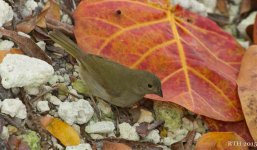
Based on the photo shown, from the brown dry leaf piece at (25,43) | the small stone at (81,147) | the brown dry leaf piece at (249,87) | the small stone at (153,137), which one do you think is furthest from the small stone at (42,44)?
the brown dry leaf piece at (249,87)

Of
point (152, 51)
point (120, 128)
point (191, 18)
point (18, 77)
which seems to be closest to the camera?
point (18, 77)

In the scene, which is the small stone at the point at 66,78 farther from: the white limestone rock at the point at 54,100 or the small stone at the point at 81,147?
the small stone at the point at 81,147

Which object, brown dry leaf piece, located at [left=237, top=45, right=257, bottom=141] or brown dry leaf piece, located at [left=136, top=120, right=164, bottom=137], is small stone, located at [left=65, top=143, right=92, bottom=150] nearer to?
brown dry leaf piece, located at [left=136, top=120, right=164, bottom=137]

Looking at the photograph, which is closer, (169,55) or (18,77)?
(18,77)

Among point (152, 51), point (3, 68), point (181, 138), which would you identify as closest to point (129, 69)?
point (152, 51)

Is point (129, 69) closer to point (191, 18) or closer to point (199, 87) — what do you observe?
point (199, 87)

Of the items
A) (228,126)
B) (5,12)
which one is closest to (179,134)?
(228,126)

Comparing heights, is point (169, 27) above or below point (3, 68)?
above

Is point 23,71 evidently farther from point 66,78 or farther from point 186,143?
point 186,143
